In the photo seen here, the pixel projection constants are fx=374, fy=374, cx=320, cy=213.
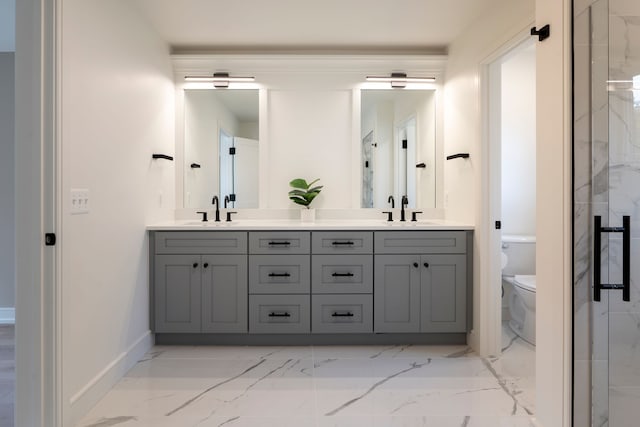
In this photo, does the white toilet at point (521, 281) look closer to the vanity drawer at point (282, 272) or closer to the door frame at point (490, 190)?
the door frame at point (490, 190)

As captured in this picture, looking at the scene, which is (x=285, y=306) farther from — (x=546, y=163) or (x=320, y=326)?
(x=546, y=163)

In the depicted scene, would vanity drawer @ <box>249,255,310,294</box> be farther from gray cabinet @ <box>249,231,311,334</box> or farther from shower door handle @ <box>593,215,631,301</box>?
shower door handle @ <box>593,215,631,301</box>

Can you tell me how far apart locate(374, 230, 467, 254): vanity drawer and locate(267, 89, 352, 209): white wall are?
0.72 metres

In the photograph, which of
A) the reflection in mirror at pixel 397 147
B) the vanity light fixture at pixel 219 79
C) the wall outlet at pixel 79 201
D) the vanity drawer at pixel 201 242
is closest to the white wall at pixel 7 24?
the vanity light fixture at pixel 219 79

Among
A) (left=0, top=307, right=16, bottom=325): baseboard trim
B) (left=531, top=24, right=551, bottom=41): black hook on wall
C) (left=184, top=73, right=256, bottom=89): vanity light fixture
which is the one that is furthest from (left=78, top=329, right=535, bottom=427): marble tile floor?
(left=184, top=73, right=256, bottom=89): vanity light fixture

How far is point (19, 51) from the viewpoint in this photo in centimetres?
160

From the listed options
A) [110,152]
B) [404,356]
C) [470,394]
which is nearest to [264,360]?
[404,356]

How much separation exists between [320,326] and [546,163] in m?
1.81

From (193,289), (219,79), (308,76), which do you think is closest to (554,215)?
(193,289)

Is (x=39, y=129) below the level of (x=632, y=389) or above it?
above

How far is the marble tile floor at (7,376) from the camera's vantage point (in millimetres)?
1848

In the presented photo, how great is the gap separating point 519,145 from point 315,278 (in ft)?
7.86

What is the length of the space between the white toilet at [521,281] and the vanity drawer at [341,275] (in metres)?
1.25

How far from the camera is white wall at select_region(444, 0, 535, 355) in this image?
7.68ft
